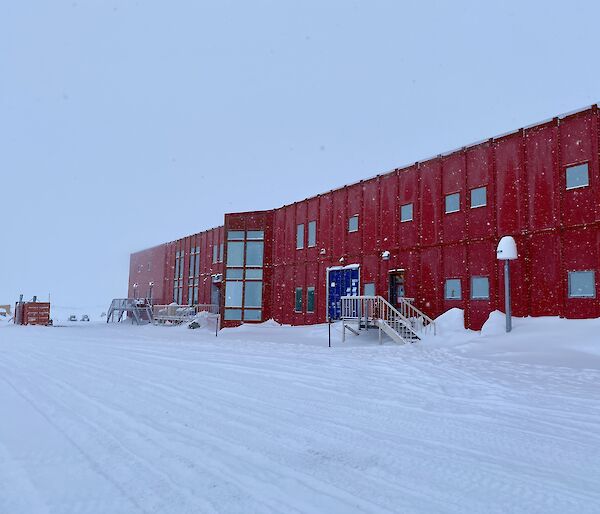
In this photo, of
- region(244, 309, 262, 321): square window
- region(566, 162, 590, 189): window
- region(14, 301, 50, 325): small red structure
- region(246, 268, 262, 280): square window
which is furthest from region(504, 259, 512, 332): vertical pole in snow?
region(14, 301, 50, 325): small red structure

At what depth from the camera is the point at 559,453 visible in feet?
15.2

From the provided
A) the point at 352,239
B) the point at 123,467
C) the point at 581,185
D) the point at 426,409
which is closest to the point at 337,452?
the point at 123,467

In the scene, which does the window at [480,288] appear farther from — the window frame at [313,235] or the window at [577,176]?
the window frame at [313,235]

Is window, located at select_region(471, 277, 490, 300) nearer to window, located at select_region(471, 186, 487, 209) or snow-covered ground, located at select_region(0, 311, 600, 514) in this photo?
window, located at select_region(471, 186, 487, 209)

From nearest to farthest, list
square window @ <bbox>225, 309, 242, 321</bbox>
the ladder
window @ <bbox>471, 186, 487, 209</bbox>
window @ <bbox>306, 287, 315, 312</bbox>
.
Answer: window @ <bbox>471, 186, 487, 209</bbox> → window @ <bbox>306, 287, 315, 312</bbox> → square window @ <bbox>225, 309, 242, 321</bbox> → the ladder

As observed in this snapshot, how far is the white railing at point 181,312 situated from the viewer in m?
34.3

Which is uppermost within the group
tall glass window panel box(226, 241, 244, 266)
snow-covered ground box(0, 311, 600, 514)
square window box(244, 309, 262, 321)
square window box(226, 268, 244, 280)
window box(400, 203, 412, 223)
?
window box(400, 203, 412, 223)

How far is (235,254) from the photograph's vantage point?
3241cm

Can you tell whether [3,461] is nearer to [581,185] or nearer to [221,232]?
[581,185]

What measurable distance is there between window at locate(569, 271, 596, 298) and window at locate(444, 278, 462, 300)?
4.36m

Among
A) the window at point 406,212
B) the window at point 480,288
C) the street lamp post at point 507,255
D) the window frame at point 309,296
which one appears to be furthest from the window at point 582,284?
the window frame at point 309,296

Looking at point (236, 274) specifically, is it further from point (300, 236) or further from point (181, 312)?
point (181, 312)

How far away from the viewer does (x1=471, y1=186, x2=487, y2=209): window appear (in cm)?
1909

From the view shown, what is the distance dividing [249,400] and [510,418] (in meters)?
3.59
